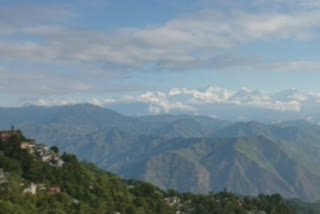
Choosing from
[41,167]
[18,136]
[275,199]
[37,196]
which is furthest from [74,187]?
[275,199]

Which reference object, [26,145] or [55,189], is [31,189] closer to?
[55,189]

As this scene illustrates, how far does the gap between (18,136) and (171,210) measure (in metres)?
43.4

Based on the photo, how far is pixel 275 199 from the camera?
613ft

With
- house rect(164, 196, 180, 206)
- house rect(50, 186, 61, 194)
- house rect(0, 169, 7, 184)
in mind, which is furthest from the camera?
house rect(164, 196, 180, 206)

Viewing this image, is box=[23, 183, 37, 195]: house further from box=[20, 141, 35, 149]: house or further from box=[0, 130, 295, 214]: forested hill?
box=[20, 141, 35, 149]: house

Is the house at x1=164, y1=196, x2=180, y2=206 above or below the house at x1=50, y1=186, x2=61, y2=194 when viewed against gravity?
below

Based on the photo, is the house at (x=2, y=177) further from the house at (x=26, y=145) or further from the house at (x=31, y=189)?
the house at (x=26, y=145)

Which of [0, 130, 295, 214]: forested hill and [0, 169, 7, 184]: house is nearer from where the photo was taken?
[0, 130, 295, 214]: forested hill

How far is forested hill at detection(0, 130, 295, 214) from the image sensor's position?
10081 centimetres

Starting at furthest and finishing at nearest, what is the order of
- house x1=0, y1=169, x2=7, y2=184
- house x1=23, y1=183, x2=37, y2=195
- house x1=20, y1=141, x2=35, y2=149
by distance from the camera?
1. house x1=20, y1=141, x2=35, y2=149
2. house x1=23, y1=183, x2=37, y2=195
3. house x1=0, y1=169, x2=7, y2=184

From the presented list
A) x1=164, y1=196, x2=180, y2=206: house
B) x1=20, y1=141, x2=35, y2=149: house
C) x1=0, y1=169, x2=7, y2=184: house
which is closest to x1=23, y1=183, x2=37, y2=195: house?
x1=0, y1=169, x2=7, y2=184: house

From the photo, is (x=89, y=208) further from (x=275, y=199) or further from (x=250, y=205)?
(x=275, y=199)

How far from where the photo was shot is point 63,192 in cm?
11319

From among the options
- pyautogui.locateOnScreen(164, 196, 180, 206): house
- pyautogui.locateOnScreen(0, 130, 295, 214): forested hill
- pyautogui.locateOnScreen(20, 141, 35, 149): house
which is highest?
pyautogui.locateOnScreen(20, 141, 35, 149): house
